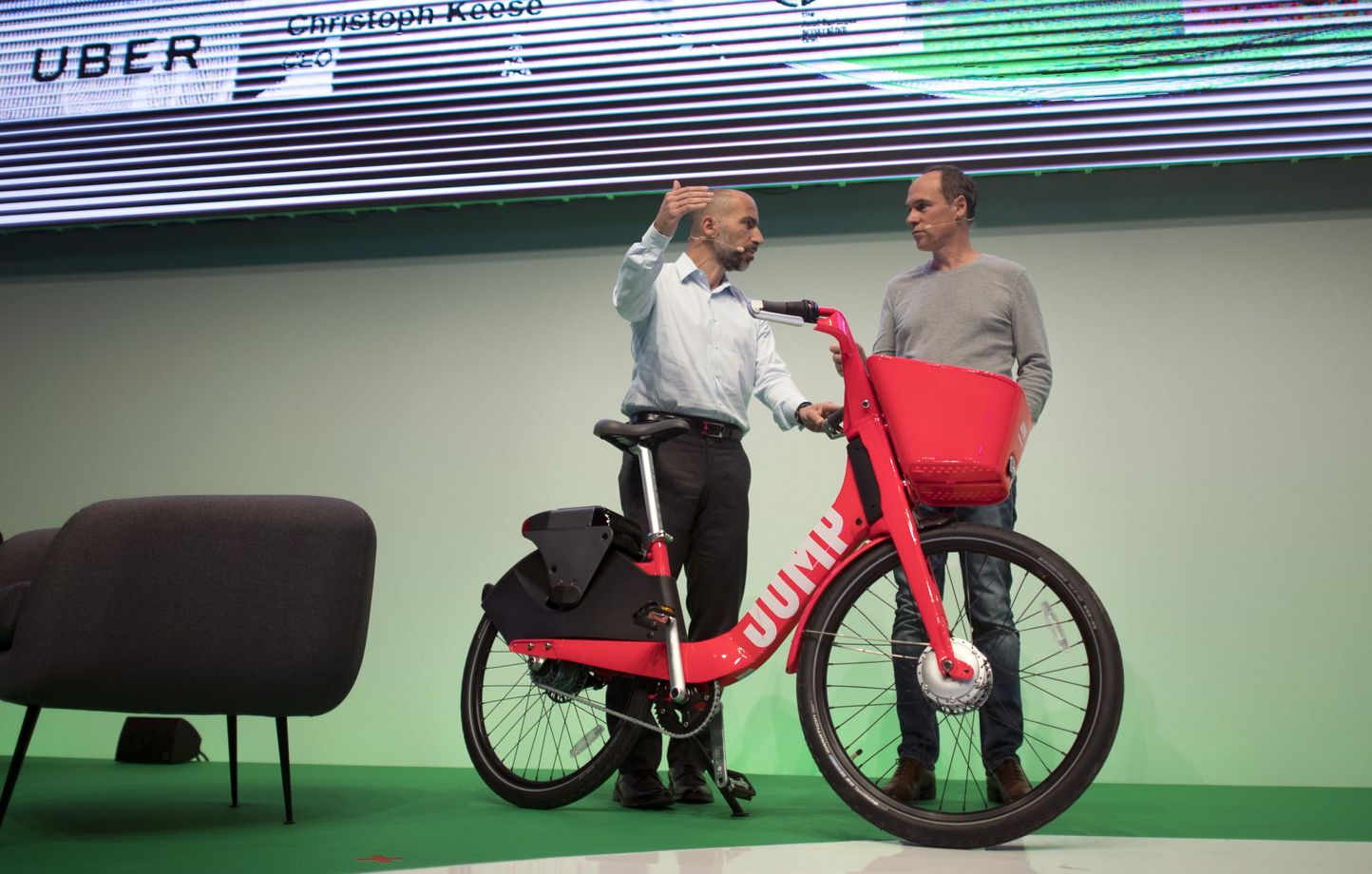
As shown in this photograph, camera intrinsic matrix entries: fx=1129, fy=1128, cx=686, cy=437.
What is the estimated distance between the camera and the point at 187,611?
2.15m

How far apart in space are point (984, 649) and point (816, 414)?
60cm

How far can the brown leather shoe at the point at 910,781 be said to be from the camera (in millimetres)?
2451

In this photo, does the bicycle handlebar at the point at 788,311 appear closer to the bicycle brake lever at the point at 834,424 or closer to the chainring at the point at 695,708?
the bicycle brake lever at the point at 834,424

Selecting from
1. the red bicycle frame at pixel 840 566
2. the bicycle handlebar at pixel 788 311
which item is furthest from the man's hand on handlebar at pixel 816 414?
the bicycle handlebar at pixel 788 311

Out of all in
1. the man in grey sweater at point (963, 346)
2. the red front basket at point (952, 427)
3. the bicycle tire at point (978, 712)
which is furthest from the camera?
the man in grey sweater at point (963, 346)

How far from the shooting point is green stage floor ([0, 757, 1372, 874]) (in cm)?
199

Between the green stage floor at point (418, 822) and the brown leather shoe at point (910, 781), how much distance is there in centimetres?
11

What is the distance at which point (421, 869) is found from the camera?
1841 millimetres

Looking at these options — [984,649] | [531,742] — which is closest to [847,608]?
[984,649]

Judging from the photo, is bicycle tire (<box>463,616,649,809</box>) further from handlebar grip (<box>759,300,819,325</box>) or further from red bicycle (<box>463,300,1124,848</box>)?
handlebar grip (<box>759,300,819,325</box>)

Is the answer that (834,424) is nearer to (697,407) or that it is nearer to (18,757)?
(697,407)

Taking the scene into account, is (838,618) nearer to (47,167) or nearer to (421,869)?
(421,869)

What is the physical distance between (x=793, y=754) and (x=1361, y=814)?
151 cm

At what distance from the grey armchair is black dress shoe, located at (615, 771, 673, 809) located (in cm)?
76
